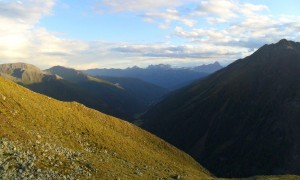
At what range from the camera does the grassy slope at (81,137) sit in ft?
176

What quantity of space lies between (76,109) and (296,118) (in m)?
146

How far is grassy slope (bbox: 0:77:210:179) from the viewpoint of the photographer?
53.8 metres

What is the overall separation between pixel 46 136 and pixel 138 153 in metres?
23.6

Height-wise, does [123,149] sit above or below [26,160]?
below

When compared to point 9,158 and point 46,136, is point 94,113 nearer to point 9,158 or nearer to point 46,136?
point 46,136

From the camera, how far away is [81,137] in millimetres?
70375

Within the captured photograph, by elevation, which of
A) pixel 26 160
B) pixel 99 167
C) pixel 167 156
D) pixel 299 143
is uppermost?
pixel 26 160

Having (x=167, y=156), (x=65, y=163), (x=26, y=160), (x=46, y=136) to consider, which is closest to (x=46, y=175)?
(x=26, y=160)

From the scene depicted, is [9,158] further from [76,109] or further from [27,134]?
[76,109]

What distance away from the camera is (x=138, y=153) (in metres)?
77.9

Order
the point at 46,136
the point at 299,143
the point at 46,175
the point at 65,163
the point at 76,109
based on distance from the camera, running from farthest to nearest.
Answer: the point at 299,143 < the point at 76,109 < the point at 46,136 < the point at 65,163 < the point at 46,175

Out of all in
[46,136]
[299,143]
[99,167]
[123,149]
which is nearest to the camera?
[99,167]

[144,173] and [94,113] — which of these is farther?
[94,113]

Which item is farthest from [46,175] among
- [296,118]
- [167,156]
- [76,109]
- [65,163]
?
[296,118]
